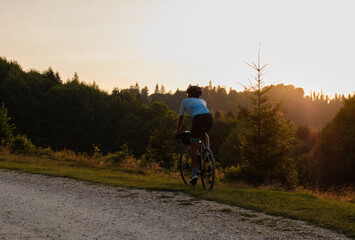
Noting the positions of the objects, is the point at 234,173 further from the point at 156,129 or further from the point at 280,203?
the point at 156,129

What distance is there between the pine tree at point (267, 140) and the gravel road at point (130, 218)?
28.6 feet

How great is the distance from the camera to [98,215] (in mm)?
5348

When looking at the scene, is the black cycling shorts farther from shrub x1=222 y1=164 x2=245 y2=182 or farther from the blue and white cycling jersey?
shrub x1=222 y1=164 x2=245 y2=182

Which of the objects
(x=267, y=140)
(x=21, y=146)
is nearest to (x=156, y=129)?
(x=21, y=146)

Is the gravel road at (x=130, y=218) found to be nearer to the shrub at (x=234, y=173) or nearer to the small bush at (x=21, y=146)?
the shrub at (x=234, y=173)

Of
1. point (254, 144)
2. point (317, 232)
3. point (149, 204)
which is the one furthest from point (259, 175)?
point (317, 232)

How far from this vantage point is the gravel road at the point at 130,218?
4.30 meters

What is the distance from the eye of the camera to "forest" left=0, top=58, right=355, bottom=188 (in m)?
15.7

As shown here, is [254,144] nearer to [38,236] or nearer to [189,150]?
[189,150]

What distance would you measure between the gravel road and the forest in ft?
25.9

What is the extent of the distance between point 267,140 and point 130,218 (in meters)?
11.5

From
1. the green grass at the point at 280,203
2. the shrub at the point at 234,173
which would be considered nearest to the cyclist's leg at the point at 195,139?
the green grass at the point at 280,203

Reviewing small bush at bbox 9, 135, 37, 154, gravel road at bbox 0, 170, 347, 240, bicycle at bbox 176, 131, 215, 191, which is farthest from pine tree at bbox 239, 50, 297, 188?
small bush at bbox 9, 135, 37, 154

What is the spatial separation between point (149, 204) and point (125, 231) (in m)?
1.83
